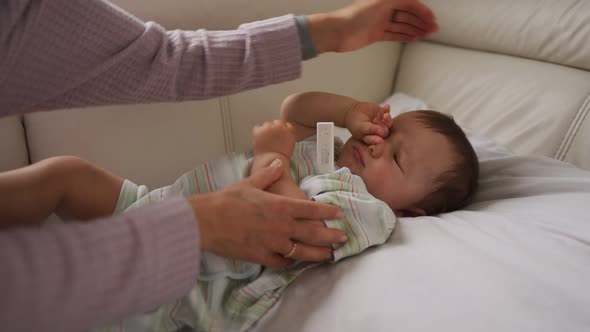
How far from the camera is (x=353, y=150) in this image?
1.07 metres

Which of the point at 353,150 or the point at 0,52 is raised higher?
the point at 0,52

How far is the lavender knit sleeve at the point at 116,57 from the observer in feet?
2.24

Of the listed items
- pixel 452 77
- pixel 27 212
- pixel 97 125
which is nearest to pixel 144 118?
pixel 97 125

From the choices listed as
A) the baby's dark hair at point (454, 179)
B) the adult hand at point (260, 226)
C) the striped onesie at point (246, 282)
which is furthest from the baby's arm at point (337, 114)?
the adult hand at point (260, 226)

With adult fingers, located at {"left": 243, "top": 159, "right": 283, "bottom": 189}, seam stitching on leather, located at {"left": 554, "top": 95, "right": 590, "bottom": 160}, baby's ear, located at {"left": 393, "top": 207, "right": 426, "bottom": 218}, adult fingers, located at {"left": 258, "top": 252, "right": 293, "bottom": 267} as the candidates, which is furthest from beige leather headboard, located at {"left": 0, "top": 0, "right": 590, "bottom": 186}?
adult fingers, located at {"left": 258, "top": 252, "right": 293, "bottom": 267}

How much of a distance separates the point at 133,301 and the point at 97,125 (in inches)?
27.4

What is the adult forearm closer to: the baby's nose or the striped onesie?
the striped onesie

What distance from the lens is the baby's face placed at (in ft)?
3.21

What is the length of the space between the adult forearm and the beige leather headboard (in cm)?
63

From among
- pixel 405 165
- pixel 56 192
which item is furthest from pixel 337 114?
pixel 56 192

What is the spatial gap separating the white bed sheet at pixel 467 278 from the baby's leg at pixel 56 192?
44 cm

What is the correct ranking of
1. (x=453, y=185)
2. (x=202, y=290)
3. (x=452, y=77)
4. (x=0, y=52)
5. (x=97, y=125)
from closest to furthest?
(x=0, y=52)
(x=202, y=290)
(x=453, y=185)
(x=97, y=125)
(x=452, y=77)

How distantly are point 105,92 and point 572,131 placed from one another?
3.71 ft

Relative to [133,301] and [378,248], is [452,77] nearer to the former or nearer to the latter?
[378,248]
